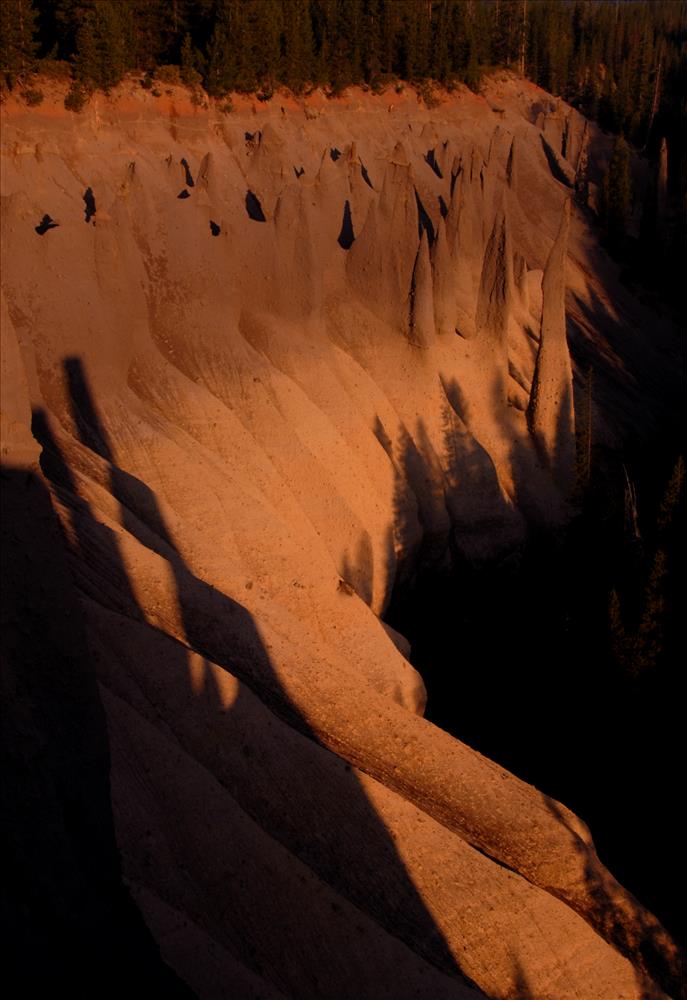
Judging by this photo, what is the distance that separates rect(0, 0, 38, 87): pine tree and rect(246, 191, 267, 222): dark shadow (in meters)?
12.1

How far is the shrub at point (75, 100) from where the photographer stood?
2572cm

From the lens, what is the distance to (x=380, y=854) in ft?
25.0

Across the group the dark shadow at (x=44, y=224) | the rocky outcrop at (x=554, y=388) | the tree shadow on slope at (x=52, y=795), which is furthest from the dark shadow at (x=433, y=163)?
the tree shadow on slope at (x=52, y=795)

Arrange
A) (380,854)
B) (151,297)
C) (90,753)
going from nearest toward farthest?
(90,753)
(380,854)
(151,297)

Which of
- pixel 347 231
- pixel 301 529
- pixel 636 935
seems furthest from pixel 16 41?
pixel 636 935

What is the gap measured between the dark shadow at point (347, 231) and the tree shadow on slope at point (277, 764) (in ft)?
30.8

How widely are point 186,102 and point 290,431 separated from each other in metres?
20.8

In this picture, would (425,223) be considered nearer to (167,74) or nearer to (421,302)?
(421,302)

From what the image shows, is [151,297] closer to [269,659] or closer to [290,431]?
[290,431]

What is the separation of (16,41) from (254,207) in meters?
13.6

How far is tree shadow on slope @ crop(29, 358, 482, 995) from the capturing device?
7.44 meters

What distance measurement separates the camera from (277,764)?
7.70 m

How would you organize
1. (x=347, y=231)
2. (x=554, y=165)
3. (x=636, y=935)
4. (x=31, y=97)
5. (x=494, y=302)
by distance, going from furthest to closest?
(x=554, y=165)
(x=31, y=97)
(x=347, y=231)
(x=494, y=302)
(x=636, y=935)

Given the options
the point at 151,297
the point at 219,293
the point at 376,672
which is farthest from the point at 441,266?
the point at 376,672
